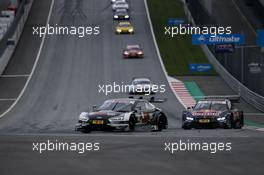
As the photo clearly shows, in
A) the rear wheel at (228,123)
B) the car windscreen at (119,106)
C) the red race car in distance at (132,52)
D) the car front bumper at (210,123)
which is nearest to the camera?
the car windscreen at (119,106)

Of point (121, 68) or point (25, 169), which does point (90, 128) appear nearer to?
point (25, 169)

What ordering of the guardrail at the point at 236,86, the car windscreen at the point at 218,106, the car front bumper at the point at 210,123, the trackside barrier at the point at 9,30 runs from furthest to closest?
the trackside barrier at the point at 9,30 < the guardrail at the point at 236,86 < the car windscreen at the point at 218,106 < the car front bumper at the point at 210,123

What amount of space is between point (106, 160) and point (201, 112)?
15.7m

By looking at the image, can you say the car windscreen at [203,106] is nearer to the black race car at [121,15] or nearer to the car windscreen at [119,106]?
the car windscreen at [119,106]

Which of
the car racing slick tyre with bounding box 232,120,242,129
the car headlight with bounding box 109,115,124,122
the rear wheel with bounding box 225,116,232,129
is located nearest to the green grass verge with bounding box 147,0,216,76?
the car racing slick tyre with bounding box 232,120,242,129

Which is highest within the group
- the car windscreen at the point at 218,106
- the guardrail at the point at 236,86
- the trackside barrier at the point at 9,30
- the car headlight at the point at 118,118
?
the trackside barrier at the point at 9,30

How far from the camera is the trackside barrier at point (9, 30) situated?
74812 millimetres

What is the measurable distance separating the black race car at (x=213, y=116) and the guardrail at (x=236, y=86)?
17.0 meters

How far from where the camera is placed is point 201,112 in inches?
1296

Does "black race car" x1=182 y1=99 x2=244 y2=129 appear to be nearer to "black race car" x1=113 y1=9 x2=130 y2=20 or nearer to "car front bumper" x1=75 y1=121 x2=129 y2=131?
"car front bumper" x1=75 y1=121 x2=129 y2=131

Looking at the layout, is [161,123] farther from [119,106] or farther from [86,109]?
[86,109]

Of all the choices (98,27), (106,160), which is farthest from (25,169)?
(98,27)

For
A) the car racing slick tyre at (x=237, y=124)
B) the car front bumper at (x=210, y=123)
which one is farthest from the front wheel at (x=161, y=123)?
the car racing slick tyre at (x=237, y=124)

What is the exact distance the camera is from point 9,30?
79.7 m
